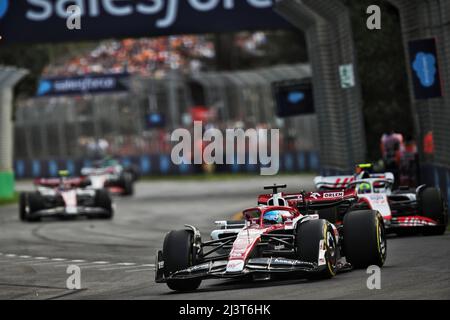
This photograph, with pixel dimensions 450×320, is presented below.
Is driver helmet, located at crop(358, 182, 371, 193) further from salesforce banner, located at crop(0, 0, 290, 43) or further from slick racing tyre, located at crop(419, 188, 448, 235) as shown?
salesforce banner, located at crop(0, 0, 290, 43)

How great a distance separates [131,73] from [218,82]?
11.1 feet

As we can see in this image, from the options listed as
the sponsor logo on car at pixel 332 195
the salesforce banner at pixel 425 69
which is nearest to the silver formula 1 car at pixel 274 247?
the sponsor logo on car at pixel 332 195

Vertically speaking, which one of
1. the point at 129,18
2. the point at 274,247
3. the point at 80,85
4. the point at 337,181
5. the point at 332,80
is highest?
the point at 129,18

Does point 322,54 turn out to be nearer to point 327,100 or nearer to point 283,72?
point 327,100

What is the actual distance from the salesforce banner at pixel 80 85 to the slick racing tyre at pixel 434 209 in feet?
104

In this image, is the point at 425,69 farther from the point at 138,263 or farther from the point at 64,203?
the point at 64,203

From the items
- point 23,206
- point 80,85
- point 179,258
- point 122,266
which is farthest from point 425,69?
point 80,85

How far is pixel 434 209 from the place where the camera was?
1747 centimetres

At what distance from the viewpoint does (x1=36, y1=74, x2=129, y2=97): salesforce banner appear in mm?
48438

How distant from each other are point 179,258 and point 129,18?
63.0ft

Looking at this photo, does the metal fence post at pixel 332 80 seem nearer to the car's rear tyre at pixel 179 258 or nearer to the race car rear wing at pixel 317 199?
the race car rear wing at pixel 317 199

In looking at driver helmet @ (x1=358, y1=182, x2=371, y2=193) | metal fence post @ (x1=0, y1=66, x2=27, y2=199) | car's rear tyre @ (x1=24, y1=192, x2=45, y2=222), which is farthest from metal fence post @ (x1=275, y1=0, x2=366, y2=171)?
metal fence post @ (x1=0, y1=66, x2=27, y2=199)

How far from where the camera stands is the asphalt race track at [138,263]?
36.9 ft
